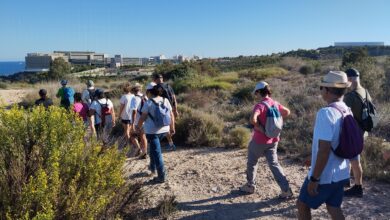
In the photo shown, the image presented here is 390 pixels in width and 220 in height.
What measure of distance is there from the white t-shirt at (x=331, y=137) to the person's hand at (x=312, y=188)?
78mm

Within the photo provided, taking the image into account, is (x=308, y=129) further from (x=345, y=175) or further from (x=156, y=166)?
(x=345, y=175)

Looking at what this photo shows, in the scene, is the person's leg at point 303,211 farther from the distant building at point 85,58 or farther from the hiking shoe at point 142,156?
the distant building at point 85,58

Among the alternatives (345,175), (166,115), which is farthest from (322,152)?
(166,115)

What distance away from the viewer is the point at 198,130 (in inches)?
373

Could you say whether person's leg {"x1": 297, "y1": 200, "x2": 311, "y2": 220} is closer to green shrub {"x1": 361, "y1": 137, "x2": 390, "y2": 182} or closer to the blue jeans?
green shrub {"x1": 361, "y1": 137, "x2": 390, "y2": 182}

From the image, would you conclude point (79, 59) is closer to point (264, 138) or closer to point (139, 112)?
point (139, 112)

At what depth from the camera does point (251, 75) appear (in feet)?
100

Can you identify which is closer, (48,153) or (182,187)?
(48,153)

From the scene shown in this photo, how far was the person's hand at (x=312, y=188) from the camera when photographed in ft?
11.9

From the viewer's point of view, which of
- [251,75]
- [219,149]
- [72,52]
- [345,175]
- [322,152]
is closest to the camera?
[322,152]

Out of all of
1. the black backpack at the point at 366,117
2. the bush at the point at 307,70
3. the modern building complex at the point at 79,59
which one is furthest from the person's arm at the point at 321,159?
the modern building complex at the point at 79,59

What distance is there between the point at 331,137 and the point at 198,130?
6.11 metres

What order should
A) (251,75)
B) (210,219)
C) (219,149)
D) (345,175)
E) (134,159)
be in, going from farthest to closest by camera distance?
(251,75) → (219,149) → (134,159) → (210,219) → (345,175)

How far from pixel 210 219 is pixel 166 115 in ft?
6.23
